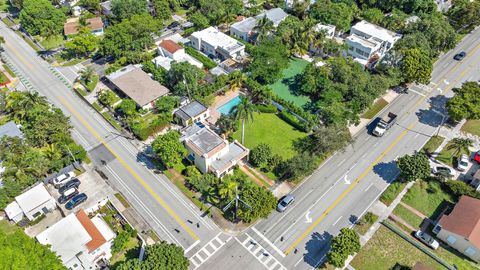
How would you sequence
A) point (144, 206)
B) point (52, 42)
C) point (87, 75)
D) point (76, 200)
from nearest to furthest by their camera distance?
point (76, 200) < point (144, 206) < point (87, 75) < point (52, 42)

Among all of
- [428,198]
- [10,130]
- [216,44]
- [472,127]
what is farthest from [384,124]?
[10,130]

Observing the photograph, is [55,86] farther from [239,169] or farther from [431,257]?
[431,257]

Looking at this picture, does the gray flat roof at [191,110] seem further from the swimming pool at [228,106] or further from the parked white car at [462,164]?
the parked white car at [462,164]

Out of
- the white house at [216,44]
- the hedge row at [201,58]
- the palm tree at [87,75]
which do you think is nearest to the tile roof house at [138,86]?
the palm tree at [87,75]

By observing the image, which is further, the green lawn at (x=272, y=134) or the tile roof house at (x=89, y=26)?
the tile roof house at (x=89, y=26)

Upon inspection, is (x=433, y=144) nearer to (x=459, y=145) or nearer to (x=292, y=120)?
(x=459, y=145)

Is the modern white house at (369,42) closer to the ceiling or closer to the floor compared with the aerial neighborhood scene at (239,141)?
closer to the ceiling

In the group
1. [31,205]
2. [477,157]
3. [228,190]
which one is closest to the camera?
[31,205]
